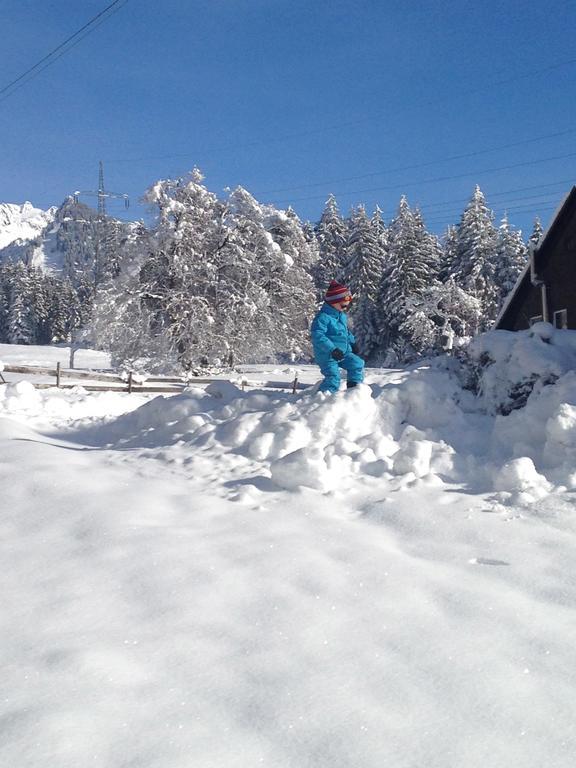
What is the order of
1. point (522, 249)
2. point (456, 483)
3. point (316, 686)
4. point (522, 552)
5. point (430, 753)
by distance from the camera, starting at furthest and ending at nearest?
point (522, 249) < point (456, 483) < point (522, 552) < point (316, 686) < point (430, 753)

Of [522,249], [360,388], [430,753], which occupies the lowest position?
[430,753]

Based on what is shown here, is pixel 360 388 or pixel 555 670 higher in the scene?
pixel 360 388

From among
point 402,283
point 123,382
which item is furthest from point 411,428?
point 402,283

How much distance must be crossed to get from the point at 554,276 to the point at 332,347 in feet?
40.9

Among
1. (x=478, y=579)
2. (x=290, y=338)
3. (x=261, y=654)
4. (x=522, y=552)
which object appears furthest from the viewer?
(x=290, y=338)

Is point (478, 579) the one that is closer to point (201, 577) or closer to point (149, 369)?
point (201, 577)

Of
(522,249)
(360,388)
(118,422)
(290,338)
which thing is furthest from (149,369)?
(522,249)

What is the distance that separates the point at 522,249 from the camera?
44.5 metres

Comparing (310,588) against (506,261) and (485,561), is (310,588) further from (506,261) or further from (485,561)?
(506,261)

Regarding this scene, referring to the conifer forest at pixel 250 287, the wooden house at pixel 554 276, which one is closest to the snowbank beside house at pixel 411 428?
the wooden house at pixel 554 276

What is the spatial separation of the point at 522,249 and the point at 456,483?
4348 centimetres

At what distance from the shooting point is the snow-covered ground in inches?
84.5

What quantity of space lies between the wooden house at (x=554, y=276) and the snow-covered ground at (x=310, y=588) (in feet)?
39.3

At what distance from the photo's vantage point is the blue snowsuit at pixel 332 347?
7.26 meters
